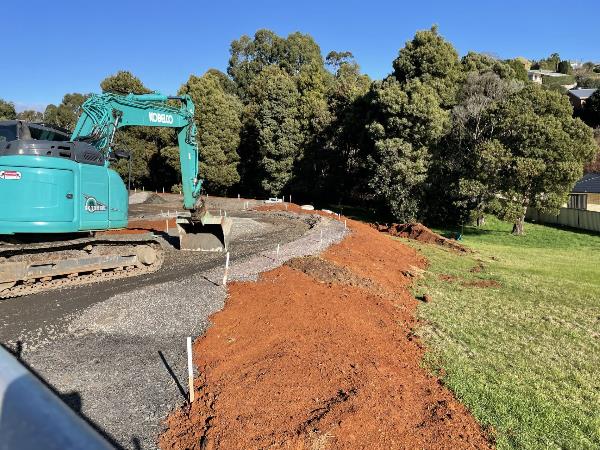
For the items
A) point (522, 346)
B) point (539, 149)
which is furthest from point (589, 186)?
point (522, 346)

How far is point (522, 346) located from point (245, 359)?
6617mm

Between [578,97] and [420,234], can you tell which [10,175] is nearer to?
[420,234]

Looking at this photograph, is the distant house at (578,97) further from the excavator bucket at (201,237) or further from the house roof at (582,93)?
the excavator bucket at (201,237)

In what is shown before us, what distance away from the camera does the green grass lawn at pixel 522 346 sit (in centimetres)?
726

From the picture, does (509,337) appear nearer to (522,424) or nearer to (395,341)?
(395,341)

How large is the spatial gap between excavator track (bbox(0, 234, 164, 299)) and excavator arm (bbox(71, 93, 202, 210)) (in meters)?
2.65

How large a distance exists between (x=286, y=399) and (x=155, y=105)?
1200 cm

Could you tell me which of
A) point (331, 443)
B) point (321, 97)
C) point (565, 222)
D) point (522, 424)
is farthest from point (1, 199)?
point (321, 97)

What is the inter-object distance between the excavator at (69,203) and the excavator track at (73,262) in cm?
2

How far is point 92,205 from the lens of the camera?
12.4m

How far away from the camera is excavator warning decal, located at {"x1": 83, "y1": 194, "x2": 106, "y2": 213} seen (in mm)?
12173

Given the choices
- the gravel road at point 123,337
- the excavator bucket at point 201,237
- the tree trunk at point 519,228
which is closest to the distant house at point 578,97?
the tree trunk at point 519,228

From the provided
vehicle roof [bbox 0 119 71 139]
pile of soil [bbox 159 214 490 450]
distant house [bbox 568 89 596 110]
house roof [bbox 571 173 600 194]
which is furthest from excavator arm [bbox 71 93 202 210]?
distant house [bbox 568 89 596 110]

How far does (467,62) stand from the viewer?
3894 centimetres
